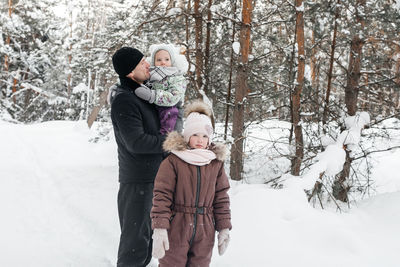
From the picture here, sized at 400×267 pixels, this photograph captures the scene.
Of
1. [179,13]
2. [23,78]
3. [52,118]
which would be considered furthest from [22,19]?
[179,13]

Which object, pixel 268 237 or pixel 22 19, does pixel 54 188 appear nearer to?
pixel 268 237

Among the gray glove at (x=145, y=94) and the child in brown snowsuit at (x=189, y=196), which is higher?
the gray glove at (x=145, y=94)

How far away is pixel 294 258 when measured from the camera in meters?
3.48

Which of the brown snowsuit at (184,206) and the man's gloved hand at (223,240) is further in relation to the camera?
the man's gloved hand at (223,240)

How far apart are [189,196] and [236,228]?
6.56ft

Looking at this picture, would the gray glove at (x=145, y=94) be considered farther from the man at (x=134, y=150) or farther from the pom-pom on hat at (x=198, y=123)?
the pom-pom on hat at (x=198, y=123)

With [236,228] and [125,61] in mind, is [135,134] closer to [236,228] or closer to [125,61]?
[125,61]

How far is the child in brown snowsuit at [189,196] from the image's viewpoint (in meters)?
2.34

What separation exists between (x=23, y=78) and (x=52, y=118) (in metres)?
3.82

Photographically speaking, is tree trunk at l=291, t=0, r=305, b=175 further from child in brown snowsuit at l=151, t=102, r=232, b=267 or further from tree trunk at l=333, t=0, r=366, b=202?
child in brown snowsuit at l=151, t=102, r=232, b=267

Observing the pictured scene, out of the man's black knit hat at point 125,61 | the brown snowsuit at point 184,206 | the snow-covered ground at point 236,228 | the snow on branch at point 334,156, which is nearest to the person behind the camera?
the brown snowsuit at point 184,206

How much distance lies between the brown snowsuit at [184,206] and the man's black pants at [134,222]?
479 mm

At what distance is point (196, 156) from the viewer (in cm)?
236

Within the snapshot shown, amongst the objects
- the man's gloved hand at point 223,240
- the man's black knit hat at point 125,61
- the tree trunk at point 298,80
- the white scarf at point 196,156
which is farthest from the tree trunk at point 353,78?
the man's black knit hat at point 125,61
